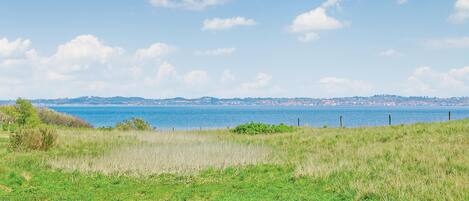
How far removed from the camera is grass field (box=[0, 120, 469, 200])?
54.0 ft

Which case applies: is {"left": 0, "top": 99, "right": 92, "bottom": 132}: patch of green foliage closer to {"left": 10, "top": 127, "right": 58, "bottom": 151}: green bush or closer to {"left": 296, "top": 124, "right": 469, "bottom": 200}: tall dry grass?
{"left": 10, "top": 127, "right": 58, "bottom": 151}: green bush

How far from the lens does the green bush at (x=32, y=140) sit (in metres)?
30.0

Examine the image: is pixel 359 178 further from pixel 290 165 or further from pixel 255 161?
pixel 255 161

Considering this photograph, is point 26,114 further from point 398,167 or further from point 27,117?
point 398,167

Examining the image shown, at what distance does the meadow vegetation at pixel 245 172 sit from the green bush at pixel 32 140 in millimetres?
568

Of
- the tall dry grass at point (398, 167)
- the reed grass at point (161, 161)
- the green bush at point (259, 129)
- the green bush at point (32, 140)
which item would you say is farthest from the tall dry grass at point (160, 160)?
the green bush at point (259, 129)

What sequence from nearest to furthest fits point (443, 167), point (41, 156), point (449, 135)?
point (443, 167), point (41, 156), point (449, 135)

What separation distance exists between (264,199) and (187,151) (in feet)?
43.8

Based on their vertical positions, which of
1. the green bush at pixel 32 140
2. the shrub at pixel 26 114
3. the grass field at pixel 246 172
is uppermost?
the shrub at pixel 26 114

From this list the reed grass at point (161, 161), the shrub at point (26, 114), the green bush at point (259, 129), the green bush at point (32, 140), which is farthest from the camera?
the green bush at point (259, 129)

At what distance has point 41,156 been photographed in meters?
27.0

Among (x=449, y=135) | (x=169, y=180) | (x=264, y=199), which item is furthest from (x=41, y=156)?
(x=449, y=135)

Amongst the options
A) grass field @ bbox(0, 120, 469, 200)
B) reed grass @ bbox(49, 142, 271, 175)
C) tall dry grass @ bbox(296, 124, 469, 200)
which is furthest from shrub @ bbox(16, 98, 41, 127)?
tall dry grass @ bbox(296, 124, 469, 200)

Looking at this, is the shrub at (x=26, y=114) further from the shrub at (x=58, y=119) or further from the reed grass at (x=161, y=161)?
the reed grass at (x=161, y=161)
